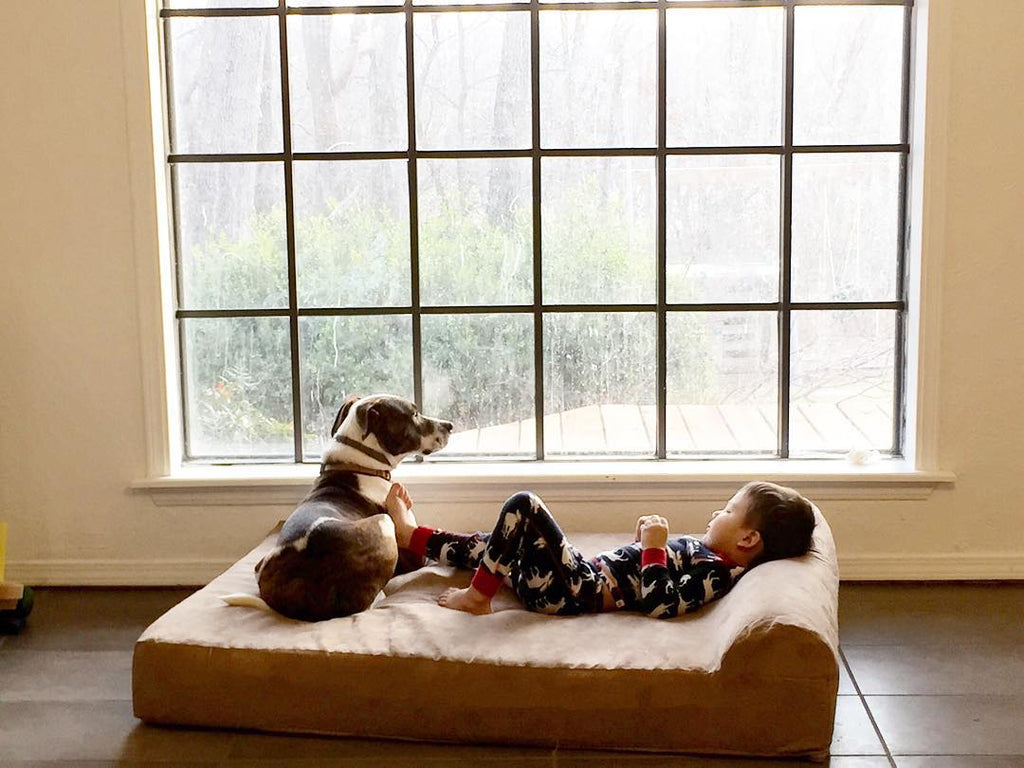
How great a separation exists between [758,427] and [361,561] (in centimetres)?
145

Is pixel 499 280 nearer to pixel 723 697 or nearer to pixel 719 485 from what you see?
pixel 719 485

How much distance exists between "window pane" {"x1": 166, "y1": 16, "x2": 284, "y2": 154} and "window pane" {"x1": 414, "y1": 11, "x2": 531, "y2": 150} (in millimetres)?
459

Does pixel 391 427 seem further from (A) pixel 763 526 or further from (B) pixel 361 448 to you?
(A) pixel 763 526

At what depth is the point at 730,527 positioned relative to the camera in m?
2.79

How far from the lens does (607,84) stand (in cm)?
337

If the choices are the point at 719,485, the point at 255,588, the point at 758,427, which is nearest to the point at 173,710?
the point at 255,588

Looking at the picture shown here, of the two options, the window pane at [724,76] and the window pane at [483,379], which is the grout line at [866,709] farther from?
the window pane at [724,76]

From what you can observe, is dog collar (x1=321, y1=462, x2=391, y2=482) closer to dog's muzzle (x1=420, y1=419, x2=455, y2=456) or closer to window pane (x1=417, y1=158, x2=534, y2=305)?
dog's muzzle (x1=420, y1=419, x2=455, y2=456)

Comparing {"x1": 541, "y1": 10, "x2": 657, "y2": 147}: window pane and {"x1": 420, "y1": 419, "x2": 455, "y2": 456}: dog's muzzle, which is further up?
{"x1": 541, "y1": 10, "x2": 657, "y2": 147}: window pane

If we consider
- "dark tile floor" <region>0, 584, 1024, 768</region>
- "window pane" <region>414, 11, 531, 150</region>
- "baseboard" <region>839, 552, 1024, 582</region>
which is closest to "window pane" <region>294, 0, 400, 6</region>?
"window pane" <region>414, 11, 531, 150</region>

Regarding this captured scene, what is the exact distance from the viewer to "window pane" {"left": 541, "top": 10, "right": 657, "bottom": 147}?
334 cm

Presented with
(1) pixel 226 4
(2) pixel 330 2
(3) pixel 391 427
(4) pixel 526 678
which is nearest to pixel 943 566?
(4) pixel 526 678

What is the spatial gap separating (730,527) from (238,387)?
1.62 meters

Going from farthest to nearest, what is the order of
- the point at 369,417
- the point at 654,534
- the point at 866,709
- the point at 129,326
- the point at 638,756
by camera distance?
the point at 129,326
the point at 369,417
the point at 654,534
the point at 866,709
the point at 638,756
